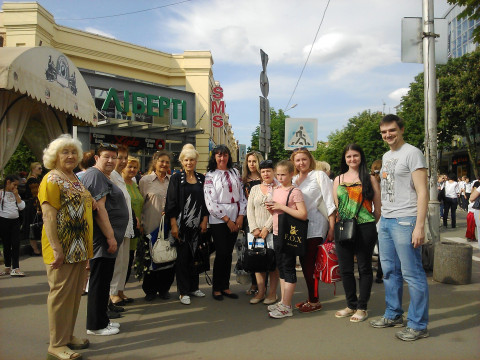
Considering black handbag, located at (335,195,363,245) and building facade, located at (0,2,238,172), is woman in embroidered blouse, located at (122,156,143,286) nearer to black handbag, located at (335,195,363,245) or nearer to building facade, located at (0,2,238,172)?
black handbag, located at (335,195,363,245)

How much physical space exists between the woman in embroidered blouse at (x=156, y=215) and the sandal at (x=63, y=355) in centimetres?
177

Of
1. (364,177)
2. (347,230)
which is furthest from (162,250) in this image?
(364,177)

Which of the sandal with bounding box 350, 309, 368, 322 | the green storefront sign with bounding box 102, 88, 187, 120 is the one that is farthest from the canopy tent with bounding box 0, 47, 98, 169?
the green storefront sign with bounding box 102, 88, 187, 120

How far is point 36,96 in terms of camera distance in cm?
652

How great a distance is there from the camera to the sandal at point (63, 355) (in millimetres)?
3315

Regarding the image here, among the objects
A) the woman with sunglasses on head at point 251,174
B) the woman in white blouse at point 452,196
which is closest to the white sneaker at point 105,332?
the woman with sunglasses on head at point 251,174

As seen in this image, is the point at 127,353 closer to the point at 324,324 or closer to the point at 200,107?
the point at 324,324

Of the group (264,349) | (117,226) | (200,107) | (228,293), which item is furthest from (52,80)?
(200,107)

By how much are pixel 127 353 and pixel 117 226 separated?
1202mm

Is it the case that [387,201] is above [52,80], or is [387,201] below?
below

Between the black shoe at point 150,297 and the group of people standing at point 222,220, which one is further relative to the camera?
the black shoe at point 150,297

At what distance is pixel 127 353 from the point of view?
3.55m

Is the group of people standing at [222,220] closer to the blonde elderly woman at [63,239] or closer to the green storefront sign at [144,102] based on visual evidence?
the blonde elderly woman at [63,239]

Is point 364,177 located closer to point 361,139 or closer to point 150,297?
point 150,297
